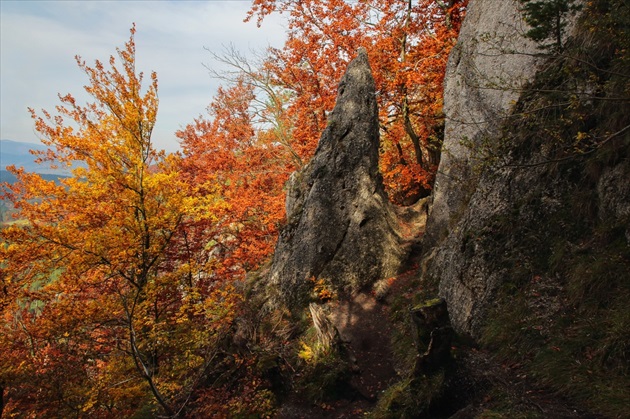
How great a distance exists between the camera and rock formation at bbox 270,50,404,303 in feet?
47.1

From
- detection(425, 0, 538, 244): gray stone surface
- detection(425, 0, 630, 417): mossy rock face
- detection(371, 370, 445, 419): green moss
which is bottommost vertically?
detection(371, 370, 445, 419): green moss

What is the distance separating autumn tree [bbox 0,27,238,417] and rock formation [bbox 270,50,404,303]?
4692 mm

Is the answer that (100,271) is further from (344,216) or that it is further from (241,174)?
(241,174)

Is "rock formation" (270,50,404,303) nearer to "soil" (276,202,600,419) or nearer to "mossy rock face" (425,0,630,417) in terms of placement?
"soil" (276,202,600,419)

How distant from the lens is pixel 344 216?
14.9m

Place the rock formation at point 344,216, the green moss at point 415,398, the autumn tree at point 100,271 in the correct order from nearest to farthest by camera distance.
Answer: the green moss at point 415,398, the autumn tree at point 100,271, the rock formation at point 344,216

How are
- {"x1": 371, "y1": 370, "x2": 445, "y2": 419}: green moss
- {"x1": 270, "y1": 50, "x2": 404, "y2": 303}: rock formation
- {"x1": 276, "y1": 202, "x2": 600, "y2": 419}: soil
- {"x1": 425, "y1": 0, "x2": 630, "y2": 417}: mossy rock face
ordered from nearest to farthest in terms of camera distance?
{"x1": 425, "y1": 0, "x2": 630, "y2": 417}: mossy rock face, {"x1": 276, "y1": 202, "x2": 600, "y2": 419}: soil, {"x1": 371, "y1": 370, "x2": 445, "y2": 419}: green moss, {"x1": 270, "y1": 50, "x2": 404, "y2": 303}: rock formation

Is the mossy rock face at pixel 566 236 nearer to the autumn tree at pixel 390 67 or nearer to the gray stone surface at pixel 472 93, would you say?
A: the gray stone surface at pixel 472 93

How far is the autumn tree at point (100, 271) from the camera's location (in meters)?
9.09

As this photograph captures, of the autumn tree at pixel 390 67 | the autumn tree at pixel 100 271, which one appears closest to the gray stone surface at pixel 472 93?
the autumn tree at pixel 390 67

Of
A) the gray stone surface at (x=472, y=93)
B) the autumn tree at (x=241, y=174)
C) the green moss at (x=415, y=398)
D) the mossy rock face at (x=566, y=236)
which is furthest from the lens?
the autumn tree at (x=241, y=174)

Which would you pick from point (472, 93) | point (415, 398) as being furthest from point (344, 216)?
point (415, 398)

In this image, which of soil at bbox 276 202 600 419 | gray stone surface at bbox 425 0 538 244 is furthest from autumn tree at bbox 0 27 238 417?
gray stone surface at bbox 425 0 538 244

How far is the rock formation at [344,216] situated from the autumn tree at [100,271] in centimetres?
469
